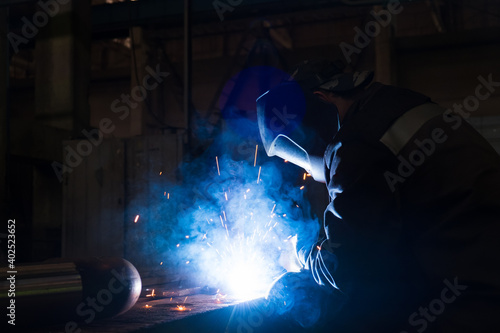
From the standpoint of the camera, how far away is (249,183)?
3988mm

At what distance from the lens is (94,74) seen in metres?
12.4

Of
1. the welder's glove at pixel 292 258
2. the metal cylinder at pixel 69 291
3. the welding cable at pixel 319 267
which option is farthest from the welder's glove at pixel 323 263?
the metal cylinder at pixel 69 291

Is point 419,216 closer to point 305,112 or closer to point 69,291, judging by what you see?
point 305,112

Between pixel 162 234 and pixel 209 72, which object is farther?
pixel 209 72

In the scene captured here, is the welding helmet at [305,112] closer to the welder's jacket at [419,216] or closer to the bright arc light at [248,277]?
the welder's jacket at [419,216]

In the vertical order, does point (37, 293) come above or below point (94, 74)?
below

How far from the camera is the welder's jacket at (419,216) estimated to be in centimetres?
143

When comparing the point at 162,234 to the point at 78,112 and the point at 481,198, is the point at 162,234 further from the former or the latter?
the point at 481,198

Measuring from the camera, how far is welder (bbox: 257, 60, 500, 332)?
1.43 metres

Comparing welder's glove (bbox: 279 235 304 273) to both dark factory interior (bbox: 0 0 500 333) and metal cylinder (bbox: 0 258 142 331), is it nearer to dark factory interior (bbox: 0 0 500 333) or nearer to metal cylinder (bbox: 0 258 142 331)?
dark factory interior (bbox: 0 0 500 333)

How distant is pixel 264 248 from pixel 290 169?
3.28 ft

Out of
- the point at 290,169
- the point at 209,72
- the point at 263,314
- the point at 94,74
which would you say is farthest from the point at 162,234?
the point at 94,74

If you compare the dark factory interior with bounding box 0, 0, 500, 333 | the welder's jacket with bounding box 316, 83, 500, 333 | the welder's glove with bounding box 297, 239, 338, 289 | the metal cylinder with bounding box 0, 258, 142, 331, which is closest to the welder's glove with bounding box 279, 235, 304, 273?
the dark factory interior with bounding box 0, 0, 500, 333

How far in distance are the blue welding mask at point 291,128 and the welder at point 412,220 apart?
1.34ft
